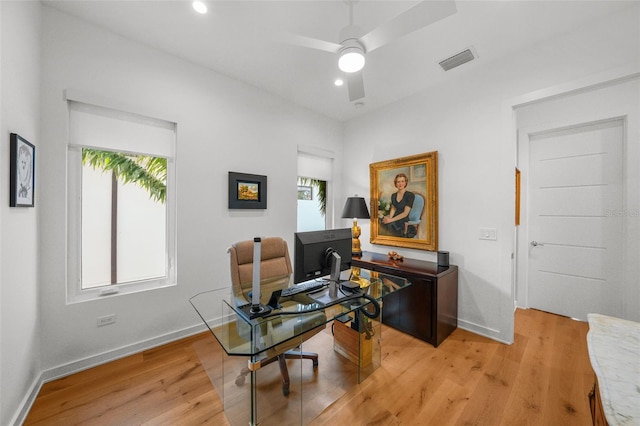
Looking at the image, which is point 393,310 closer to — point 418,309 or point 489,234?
point 418,309

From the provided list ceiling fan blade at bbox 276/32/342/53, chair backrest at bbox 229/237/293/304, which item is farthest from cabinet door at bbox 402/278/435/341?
ceiling fan blade at bbox 276/32/342/53

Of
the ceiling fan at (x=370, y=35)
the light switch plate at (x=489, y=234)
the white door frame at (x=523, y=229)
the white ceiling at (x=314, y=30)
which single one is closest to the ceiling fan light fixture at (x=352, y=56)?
the ceiling fan at (x=370, y=35)

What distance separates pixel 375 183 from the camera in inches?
143

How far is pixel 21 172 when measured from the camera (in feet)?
4.95

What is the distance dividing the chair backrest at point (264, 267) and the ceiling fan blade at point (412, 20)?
5.88ft

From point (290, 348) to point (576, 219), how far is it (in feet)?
11.8

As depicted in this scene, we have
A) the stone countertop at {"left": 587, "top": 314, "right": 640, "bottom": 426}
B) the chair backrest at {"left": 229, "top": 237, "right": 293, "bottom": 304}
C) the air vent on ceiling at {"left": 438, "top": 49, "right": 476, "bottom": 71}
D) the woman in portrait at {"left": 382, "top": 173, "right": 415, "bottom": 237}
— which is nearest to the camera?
the stone countertop at {"left": 587, "top": 314, "right": 640, "bottom": 426}

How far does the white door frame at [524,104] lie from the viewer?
1931 millimetres

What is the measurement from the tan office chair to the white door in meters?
3.22

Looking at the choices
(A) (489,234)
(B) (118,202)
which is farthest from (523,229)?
(B) (118,202)

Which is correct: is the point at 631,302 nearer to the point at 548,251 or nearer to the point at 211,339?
the point at 548,251

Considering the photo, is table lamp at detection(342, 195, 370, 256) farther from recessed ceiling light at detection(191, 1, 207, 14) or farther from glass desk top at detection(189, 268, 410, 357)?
recessed ceiling light at detection(191, 1, 207, 14)

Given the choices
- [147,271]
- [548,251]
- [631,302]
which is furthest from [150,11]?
[548,251]

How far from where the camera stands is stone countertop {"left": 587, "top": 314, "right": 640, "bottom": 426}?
73 centimetres
